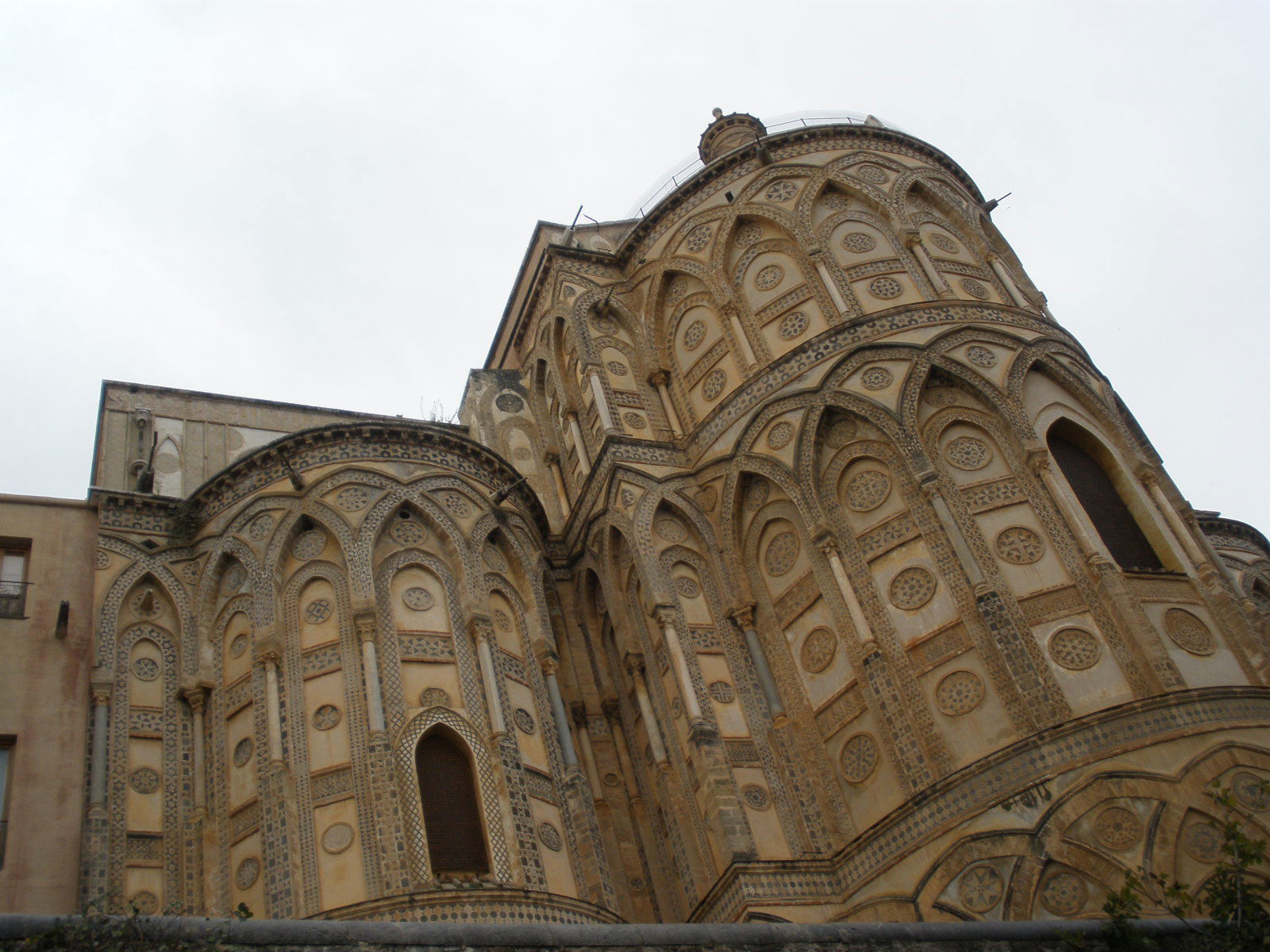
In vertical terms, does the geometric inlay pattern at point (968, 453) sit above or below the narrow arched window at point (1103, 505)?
above

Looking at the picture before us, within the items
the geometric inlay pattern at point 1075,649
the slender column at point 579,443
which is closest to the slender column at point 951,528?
the geometric inlay pattern at point 1075,649

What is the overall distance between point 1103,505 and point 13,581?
48.4ft

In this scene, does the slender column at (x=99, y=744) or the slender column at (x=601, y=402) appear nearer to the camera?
the slender column at (x=99, y=744)

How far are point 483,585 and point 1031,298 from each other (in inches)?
414

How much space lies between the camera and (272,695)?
16422mm

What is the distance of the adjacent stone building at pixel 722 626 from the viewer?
14664 millimetres

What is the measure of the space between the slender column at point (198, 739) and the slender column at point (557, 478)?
759 centimetres

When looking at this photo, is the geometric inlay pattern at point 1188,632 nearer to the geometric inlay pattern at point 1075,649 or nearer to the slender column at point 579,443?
the geometric inlay pattern at point 1075,649

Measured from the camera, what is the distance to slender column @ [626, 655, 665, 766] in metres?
17.8

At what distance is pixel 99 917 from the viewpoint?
837 centimetres

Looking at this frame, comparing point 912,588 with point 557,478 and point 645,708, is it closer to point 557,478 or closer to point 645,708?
point 645,708

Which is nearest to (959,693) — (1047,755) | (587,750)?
(1047,755)

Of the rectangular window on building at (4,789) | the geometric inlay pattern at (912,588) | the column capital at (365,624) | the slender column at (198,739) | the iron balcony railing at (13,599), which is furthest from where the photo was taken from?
the column capital at (365,624)

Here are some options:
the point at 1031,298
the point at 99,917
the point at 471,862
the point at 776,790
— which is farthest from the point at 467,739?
the point at 1031,298
